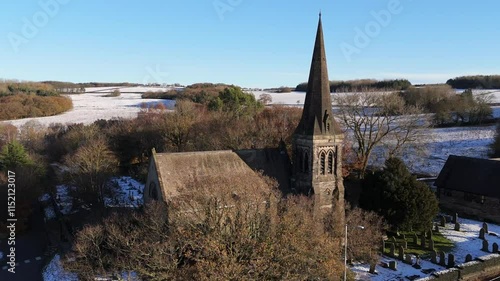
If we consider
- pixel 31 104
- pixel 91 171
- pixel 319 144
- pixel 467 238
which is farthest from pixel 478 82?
pixel 31 104

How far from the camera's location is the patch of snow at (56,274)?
26156mm

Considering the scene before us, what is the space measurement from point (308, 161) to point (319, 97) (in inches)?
181

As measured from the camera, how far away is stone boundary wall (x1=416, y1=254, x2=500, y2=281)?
25.4 m

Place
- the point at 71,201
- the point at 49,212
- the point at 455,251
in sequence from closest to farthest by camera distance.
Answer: the point at 455,251, the point at 49,212, the point at 71,201

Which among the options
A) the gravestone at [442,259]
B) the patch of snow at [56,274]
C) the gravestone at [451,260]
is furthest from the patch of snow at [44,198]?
the gravestone at [451,260]

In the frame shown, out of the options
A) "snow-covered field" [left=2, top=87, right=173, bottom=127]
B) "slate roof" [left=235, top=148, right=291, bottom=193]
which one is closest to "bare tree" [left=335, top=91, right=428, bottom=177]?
"slate roof" [left=235, top=148, right=291, bottom=193]

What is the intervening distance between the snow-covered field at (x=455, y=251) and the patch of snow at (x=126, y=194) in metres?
21.0

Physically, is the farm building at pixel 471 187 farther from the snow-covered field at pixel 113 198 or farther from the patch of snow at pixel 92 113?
the patch of snow at pixel 92 113

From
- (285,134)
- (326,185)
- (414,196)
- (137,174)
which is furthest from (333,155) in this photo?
(137,174)

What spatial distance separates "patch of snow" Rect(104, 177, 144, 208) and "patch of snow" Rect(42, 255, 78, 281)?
31.2ft

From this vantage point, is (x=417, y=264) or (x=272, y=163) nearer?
(x=417, y=264)

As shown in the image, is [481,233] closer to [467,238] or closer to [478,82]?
[467,238]

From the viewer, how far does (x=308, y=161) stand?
27328mm

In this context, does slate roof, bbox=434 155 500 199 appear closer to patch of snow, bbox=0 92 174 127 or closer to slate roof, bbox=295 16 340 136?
slate roof, bbox=295 16 340 136
